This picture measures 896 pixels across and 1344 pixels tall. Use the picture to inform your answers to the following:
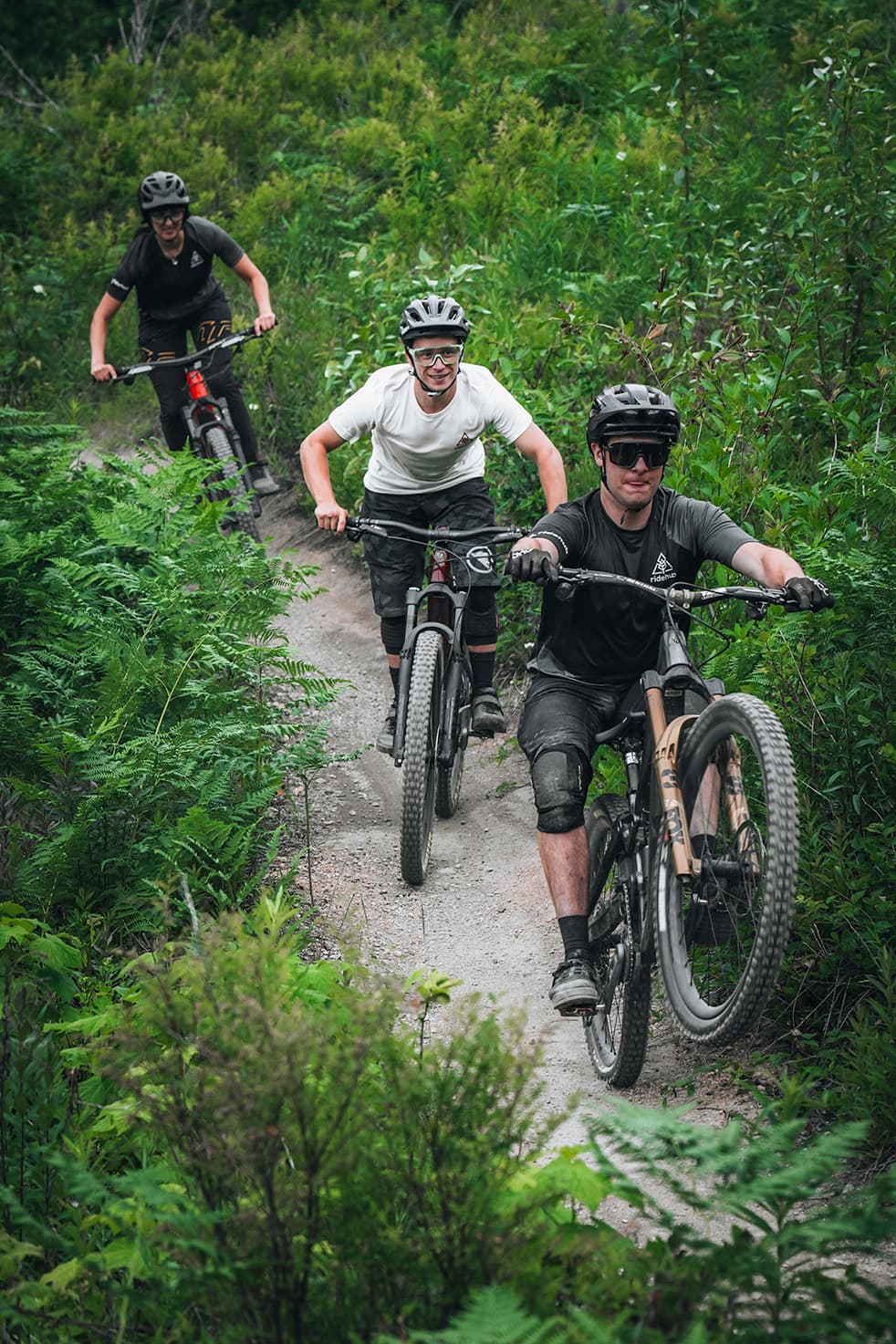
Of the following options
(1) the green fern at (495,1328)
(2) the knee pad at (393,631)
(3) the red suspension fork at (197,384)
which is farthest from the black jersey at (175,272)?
(1) the green fern at (495,1328)

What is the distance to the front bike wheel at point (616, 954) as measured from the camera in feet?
13.3

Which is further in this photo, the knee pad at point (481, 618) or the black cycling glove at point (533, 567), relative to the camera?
the knee pad at point (481, 618)

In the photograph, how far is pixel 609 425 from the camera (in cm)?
438

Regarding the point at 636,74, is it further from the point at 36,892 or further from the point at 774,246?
the point at 36,892

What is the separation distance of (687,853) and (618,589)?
4.09ft

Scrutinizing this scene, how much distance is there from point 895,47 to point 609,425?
27.1 feet

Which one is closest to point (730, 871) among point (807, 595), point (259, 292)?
point (807, 595)

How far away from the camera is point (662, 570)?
4.59 m

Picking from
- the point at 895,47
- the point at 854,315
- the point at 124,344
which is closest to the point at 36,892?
the point at 854,315

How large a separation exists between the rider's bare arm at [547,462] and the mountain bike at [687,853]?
1.54 metres

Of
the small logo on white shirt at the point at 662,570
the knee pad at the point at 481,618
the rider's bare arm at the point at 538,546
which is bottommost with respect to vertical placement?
the knee pad at the point at 481,618

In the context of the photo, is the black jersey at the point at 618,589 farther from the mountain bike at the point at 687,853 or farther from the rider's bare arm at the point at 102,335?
the rider's bare arm at the point at 102,335

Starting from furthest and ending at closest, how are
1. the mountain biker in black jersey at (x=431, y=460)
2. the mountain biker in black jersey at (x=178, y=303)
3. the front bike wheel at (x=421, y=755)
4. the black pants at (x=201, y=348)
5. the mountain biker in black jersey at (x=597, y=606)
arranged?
1. the black pants at (x=201, y=348)
2. the mountain biker in black jersey at (x=178, y=303)
3. the mountain biker in black jersey at (x=431, y=460)
4. the front bike wheel at (x=421, y=755)
5. the mountain biker in black jersey at (x=597, y=606)

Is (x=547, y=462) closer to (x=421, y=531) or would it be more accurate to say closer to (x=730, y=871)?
(x=421, y=531)
